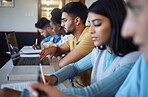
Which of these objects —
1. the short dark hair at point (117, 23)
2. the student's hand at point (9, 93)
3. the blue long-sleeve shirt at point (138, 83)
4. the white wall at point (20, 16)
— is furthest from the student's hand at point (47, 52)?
the white wall at point (20, 16)

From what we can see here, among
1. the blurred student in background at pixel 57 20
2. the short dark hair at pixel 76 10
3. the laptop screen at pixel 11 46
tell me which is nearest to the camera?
the laptop screen at pixel 11 46

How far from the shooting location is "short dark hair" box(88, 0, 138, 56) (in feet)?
2.68

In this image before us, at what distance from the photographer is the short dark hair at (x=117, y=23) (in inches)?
32.2

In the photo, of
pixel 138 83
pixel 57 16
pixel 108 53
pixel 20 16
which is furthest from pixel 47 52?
pixel 20 16

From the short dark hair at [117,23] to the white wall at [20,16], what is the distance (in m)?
4.42

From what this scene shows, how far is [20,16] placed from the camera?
4949mm

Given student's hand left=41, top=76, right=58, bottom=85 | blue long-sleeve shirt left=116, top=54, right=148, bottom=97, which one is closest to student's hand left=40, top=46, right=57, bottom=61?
student's hand left=41, top=76, right=58, bottom=85

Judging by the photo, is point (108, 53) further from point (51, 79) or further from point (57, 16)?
point (57, 16)

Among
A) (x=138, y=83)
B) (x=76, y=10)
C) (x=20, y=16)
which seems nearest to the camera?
(x=138, y=83)

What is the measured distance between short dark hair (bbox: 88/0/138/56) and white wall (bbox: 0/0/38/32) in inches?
174

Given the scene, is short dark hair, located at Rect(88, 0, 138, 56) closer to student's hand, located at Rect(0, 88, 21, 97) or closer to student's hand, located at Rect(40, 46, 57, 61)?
student's hand, located at Rect(0, 88, 21, 97)

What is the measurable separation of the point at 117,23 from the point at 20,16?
15.1 ft

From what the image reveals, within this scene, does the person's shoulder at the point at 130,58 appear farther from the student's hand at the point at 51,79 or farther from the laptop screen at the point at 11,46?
the laptop screen at the point at 11,46

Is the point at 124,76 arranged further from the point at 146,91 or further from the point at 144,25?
the point at 144,25
